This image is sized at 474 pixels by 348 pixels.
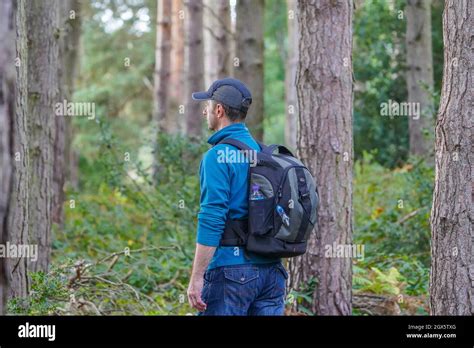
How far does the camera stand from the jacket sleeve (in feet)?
19.4

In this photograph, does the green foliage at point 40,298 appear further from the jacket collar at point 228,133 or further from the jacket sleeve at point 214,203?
the jacket collar at point 228,133

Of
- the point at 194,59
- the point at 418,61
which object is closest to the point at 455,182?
the point at 418,61

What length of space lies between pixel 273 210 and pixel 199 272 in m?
0.64

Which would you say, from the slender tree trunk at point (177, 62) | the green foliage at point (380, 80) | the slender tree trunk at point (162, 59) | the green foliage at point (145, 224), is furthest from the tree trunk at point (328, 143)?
the slender tree trunk at point (177, 62)

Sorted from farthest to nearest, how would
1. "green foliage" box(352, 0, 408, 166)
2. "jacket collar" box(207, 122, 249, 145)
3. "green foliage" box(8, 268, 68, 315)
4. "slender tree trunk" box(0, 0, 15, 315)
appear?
"green foliage" box(352, 0, 408, 166) < "green foliage" box(8, 268, 68, 315) < "jacket collar" box(207, 122, 249, 145) < "slender tree trunk" box(0, 0, 15, 315)

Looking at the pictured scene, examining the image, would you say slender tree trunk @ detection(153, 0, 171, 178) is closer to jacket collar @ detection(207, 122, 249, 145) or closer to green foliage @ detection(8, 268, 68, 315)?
green foliage @ detection(8, 268, 68, 315)

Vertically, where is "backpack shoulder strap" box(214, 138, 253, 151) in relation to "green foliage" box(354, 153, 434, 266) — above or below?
above

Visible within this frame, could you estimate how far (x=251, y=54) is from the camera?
17.2m

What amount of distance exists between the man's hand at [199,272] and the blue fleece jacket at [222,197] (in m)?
0.05

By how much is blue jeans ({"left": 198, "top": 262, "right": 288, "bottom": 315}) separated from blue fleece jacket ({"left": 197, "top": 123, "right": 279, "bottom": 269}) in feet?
0.18

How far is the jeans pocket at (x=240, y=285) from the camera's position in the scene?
5965 millimetres

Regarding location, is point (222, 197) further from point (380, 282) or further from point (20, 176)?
point (380, 282)

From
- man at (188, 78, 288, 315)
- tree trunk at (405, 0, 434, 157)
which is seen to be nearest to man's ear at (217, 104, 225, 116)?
man at (188, 78, 288, 315)
